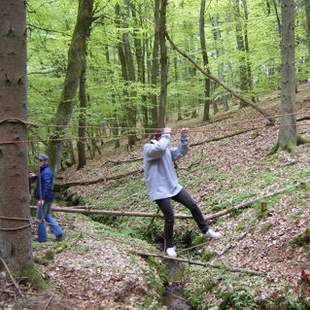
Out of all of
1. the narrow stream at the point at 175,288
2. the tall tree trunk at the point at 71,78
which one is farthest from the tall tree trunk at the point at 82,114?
the narrow stream at the point at 175,288

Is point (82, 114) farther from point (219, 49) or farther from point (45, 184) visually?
point (219, 49)

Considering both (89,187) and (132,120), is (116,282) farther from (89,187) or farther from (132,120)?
(132,120)

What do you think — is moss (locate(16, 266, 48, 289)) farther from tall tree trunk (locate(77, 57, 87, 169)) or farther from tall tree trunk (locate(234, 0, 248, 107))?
tall tree trunk (locate(234, 0, 248, 107))

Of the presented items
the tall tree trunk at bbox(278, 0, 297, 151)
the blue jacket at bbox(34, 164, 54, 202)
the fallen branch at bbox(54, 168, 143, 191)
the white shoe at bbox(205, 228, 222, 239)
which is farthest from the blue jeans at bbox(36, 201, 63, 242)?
the fallen branch at bbox(54, 168, 143, 191)

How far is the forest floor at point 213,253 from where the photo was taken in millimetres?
5160

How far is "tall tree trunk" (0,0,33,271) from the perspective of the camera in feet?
16.3

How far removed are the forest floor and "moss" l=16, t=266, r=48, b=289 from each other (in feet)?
0.17

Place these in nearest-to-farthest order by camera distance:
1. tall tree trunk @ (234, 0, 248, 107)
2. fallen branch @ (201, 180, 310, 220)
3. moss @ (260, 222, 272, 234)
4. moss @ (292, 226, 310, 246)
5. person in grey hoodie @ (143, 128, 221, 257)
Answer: moss @ (292, 226, 310, 246)
moss @ (260, 222, 272, 234)
person in grey hoodie @ (143, 128, 221, 257)
fallen branch @ (201, 180, 310, 220)
tall tree trunk @ (234, 0, 248, 107)

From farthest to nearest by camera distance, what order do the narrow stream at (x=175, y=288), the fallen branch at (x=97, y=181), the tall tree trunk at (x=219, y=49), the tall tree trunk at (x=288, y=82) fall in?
1. the tall tree trunk at (x=219, y=49)
2. the fallen branch at (x=97, y=181)
3. the tall tree trunk at (x=288, y=82)
4. the narrow stream at (x=175, y=288)

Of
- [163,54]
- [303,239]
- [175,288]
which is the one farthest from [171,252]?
[163,54]

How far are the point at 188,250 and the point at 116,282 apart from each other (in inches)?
82.7

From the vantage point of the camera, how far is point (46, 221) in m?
8.01

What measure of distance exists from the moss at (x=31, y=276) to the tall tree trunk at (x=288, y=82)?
684cm

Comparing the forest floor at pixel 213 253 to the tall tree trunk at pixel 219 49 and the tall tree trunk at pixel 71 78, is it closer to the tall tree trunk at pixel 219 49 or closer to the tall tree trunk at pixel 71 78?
the tall tree trunk at pixel 71 78
